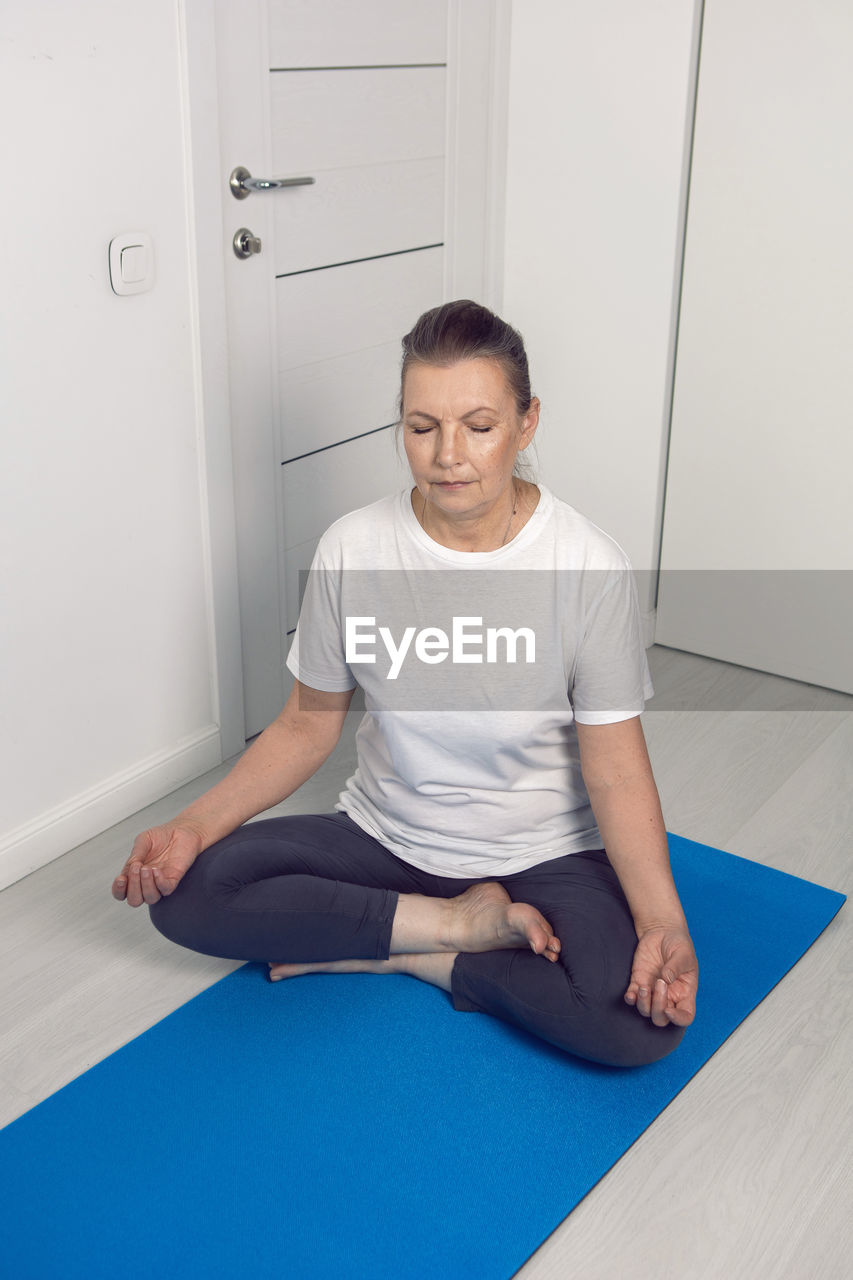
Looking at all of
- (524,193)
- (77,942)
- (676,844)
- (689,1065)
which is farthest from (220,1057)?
(524,193)

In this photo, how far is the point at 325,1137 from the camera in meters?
1.47

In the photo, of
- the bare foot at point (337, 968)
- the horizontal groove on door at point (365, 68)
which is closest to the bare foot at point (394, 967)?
the bare foot at point (337, 968)

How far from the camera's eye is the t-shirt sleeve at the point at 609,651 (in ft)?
5.09

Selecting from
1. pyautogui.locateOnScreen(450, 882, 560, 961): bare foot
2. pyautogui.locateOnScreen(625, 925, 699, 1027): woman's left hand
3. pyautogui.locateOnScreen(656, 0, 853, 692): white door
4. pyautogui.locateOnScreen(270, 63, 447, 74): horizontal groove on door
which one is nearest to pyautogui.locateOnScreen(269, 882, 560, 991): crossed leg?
pyautogui.locateOnScreen(450, 882, 560, 961): bare foot

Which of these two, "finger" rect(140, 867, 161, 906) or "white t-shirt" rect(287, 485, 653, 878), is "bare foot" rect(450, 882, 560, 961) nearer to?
"white t-shirt" rect(287, 485, 653, 878)

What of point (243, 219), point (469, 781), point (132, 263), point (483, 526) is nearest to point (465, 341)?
point (483, 526)

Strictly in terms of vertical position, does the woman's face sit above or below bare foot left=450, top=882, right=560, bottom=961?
above

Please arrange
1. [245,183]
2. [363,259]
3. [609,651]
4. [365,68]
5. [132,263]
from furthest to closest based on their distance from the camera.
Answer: [363,259]
[365,68]
[245,183]
[132,263]
[609,651]

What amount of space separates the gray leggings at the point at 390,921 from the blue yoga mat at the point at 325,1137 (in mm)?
66

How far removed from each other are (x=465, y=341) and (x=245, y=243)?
29.4 inches

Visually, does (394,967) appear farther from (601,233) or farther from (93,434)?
(601,233)

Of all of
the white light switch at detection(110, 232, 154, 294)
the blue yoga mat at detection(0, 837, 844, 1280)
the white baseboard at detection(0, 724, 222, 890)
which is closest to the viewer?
the blue yoga mat at detection(0, 837, 844, 1280)

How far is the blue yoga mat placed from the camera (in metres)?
1.33

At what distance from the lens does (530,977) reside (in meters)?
1.55
